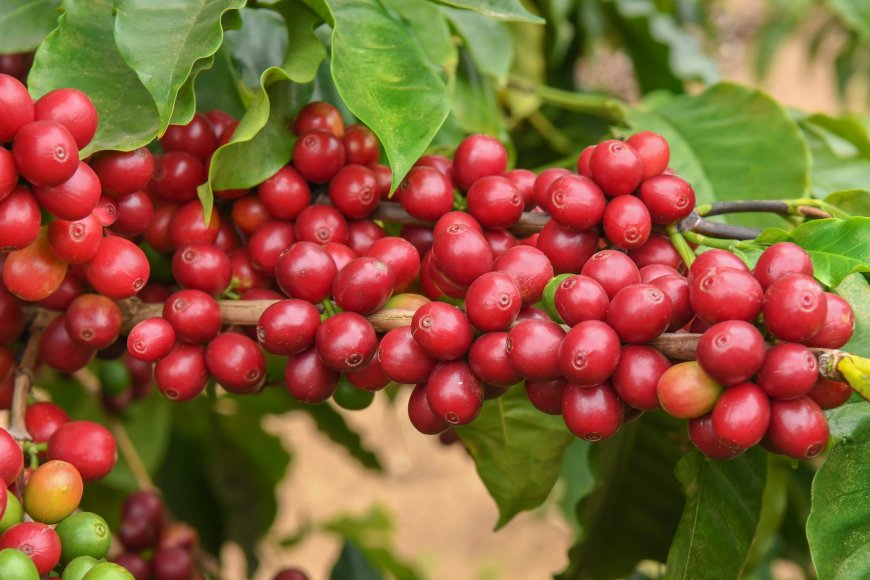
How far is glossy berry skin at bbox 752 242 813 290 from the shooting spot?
575mm

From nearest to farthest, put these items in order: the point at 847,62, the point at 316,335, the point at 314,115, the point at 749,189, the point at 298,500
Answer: the point at 316,335 < the point at 314,115 < the point at 749,189 < the point at 847,62 < the point at 298,500

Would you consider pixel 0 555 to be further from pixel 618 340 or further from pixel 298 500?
pixel 298 500

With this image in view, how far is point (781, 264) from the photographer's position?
22.7 inches

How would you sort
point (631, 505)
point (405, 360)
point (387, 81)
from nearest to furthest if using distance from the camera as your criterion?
point (405, 360), point (387, 81), point (631, 505)

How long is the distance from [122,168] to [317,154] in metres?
0.15

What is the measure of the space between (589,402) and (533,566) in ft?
12.9

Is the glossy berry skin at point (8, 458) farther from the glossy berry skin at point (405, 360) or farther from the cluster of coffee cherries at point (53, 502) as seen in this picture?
the glossy berry skin at point (405, 360)

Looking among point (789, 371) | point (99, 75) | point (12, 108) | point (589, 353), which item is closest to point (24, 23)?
point (99, 75)

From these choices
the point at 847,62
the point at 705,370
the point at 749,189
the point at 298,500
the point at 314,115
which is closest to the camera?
the point at 705,370

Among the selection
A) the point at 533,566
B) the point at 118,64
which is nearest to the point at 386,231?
the point at 118,64

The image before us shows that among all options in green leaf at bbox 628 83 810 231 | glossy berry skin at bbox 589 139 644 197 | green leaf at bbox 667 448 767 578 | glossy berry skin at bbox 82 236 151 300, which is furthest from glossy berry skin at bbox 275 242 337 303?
green leaf at bbox 628 83 810 231

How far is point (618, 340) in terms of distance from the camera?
573 mm

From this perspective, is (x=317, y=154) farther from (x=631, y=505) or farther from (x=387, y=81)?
(x=631, y=505)

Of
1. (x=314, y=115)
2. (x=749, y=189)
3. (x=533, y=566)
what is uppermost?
(x=314, y=115)
